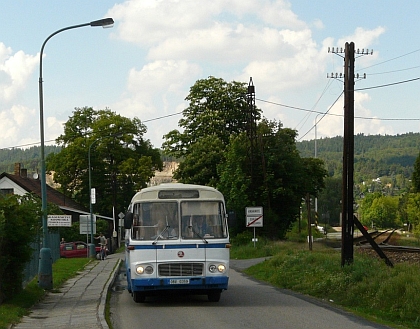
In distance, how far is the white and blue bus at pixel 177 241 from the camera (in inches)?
646

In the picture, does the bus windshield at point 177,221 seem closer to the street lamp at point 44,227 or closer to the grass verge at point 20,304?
the grass verge at point 20,304

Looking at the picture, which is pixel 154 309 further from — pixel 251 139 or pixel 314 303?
pixel 251 139

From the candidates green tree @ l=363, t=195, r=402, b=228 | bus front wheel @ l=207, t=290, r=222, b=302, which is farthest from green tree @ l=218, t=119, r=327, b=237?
green tree @ l=363, t=195, r=402, b=228

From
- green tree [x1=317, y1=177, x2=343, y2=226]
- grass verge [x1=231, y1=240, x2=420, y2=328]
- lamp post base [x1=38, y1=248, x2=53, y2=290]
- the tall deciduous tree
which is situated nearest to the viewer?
grass verge [x1=231, y1=240, x2=420, y2=328]

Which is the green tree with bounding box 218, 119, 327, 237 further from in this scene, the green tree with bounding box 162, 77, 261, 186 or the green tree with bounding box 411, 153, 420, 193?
the green tree with bounding box 411, 153, 420, 193

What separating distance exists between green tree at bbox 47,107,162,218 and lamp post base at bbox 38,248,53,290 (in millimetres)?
50494

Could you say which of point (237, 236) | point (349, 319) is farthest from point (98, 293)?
point (237, 236)

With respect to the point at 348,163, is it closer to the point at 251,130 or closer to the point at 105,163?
the point at 251,130

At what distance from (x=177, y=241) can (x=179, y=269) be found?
63cm

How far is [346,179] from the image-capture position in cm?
2316

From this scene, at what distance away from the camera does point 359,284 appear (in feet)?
60.5

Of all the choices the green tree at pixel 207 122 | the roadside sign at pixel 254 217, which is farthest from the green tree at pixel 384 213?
the roadside sign at pixel 254 217

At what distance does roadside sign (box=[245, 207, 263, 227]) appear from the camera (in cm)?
4281

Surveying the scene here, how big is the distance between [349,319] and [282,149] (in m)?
41.6
